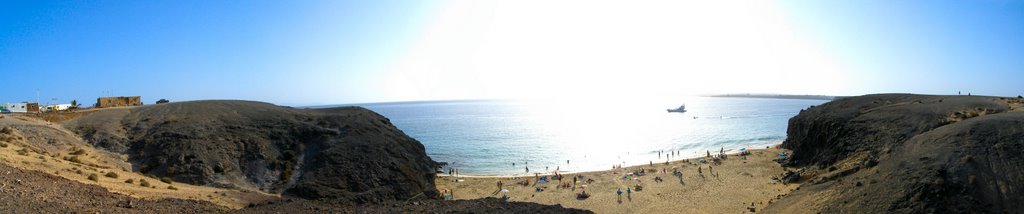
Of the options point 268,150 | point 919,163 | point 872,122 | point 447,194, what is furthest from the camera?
point 872,122

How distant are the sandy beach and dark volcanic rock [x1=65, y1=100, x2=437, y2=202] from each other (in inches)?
261

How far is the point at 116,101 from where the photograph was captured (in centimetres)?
4738

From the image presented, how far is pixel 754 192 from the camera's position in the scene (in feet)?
113

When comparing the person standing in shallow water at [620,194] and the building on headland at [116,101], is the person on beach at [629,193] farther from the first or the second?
the building on headland at [116,101]

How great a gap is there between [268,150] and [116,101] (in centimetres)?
2722

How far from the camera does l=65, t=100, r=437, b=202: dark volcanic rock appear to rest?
28297 mm

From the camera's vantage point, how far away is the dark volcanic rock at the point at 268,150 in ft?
92.8

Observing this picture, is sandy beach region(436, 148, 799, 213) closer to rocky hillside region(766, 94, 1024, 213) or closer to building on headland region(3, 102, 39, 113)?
rocky hillside region(766, 94, 1024, 213)

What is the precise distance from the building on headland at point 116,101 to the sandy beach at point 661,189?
33.1 meters

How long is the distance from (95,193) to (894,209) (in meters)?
33.4

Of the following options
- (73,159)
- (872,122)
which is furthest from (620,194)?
(73,159)

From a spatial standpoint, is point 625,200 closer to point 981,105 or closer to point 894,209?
point 894,209

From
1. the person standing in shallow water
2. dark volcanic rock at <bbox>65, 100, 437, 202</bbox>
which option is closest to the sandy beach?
the person standing in shallow water

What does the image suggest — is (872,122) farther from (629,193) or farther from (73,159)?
(73,159)
